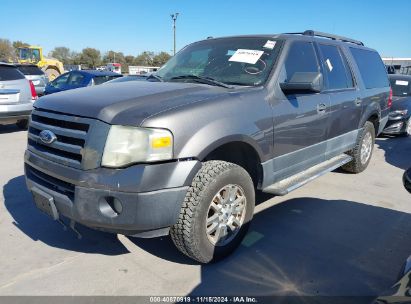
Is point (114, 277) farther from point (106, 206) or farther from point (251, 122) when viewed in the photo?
point (251, 122)

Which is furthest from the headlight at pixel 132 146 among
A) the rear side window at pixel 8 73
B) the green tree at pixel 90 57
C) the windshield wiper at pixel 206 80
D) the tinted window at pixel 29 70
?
the green tree at pixel 90 57

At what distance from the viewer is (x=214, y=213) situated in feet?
10.1

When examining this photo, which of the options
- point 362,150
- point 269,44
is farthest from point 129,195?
point 362,150

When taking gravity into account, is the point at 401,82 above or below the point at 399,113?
above

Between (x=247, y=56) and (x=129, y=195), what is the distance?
2023mm

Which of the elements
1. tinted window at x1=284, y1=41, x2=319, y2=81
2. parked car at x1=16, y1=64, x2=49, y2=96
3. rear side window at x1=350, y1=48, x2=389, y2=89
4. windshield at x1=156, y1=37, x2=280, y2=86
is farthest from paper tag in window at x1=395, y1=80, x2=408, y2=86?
parked car at x1=16, y1=64, x2=49, y2=96

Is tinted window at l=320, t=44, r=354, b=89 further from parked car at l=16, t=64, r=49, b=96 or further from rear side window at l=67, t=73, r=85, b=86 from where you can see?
parked car at l=16, t=64, r=49, b=96

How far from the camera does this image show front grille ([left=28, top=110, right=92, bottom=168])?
2.70 metres

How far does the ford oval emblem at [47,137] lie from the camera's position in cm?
290

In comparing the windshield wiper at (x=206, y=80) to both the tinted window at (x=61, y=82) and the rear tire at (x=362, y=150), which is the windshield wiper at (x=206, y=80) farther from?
the tinted window at (x=61, y=82)

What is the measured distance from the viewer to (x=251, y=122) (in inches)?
126

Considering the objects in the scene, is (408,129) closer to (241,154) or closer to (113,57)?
(241,154)

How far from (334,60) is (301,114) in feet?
4.52

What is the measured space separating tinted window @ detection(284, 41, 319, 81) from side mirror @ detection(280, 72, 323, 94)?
191mm
